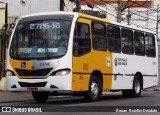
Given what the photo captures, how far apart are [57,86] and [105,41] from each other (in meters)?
3.54

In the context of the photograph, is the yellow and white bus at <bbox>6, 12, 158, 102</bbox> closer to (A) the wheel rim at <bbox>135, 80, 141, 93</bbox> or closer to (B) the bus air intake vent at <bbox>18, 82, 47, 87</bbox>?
(B) the bus air intake vent at <bbox>18, 82, 47, 87</bbox>

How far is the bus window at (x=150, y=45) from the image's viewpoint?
890 inches

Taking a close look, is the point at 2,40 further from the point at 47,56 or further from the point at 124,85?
the point at 47,56

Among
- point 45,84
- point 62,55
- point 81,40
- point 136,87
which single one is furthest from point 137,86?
point 45,84

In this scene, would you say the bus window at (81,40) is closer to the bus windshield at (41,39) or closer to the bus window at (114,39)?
the bus windshield at (41,39)

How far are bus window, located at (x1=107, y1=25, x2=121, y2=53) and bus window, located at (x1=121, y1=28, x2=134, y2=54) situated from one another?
1.39ft

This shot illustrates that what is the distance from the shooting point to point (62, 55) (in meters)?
15.7

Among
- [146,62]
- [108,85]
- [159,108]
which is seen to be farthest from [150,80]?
[159,108]

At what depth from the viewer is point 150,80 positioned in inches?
905

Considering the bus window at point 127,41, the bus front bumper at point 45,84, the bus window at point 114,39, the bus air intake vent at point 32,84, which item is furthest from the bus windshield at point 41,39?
the bus window at point 127,41

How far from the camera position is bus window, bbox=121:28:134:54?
19903 millimetres

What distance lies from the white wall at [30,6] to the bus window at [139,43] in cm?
976

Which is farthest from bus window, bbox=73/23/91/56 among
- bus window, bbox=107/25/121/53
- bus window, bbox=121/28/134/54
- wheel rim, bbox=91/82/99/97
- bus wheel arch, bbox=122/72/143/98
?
bus wheel arch, bbox=122/72/143/98

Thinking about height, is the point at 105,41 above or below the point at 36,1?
below
